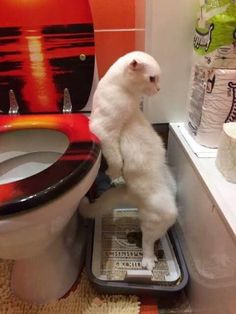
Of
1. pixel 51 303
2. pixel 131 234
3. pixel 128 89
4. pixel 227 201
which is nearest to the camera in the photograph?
pixel 227 201

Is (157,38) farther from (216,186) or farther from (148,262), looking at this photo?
(148,262)

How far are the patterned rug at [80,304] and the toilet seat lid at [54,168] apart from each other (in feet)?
1.38

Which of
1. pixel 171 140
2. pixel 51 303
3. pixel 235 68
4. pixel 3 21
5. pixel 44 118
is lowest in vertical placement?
pixel 51 303

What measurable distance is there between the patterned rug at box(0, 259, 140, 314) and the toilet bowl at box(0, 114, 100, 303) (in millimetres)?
22

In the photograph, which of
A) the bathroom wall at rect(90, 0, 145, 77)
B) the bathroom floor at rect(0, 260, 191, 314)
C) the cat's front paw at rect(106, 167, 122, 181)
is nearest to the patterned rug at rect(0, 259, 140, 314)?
the bathroom floor at rect(0, 260, 191, 314)

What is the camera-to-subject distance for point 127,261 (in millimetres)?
867

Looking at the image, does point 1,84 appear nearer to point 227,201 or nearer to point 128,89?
point 128,89

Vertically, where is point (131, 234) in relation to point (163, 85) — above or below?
below

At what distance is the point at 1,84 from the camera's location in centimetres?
89

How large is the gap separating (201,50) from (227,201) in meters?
0.40

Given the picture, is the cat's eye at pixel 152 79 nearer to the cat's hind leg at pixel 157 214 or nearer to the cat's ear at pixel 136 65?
the cat's ear at pixel 136 65

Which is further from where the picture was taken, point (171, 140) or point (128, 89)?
point (171, 140)

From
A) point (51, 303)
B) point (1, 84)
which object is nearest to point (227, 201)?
point (51, 303)

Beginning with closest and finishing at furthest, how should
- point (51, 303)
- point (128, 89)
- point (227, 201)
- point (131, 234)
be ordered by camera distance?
point (227, 201) → point (128, 89) → point (51, 303) → point (131, 234)
